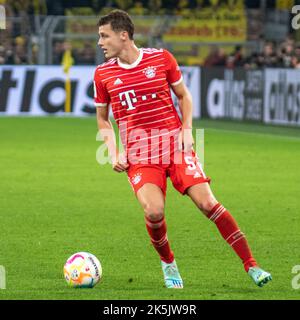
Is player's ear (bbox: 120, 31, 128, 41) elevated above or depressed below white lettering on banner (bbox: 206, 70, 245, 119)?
above

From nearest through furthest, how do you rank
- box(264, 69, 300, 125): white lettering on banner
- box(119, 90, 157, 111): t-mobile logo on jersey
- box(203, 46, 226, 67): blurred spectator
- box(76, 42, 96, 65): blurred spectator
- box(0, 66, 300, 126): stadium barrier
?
box(119, 90, 157, 111): t-mobile logo on jersey, box(264, 69, 300, 125): white lettering on banner, box(0, 66, 300, 126): stadium barrier, box(203, 46, 226, 67): blurred spectator, box(76, 42, 96, 65): blurred spectator

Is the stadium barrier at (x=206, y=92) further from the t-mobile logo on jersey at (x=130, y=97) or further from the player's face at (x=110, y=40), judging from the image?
the player's face at (x=110, y=40)

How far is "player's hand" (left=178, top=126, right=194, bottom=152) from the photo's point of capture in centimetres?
869

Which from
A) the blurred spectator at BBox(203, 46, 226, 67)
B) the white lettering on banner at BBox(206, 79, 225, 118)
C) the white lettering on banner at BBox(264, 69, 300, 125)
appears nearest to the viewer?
the white lettering on banner at BBox(264, 69, 300, 125)

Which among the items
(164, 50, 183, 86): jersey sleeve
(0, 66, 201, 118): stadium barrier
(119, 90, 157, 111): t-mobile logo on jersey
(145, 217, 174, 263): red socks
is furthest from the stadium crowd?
(145, 217, 174, 263): red socks

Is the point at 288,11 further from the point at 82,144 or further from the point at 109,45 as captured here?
the point at 109,45

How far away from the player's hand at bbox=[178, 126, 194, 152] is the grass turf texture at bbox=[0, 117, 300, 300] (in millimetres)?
1058

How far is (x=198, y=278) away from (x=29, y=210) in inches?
187

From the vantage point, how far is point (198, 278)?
9070mm

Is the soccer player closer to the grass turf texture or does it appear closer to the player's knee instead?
the player's knee

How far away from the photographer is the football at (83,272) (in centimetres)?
859

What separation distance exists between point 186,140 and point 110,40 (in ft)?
3.14

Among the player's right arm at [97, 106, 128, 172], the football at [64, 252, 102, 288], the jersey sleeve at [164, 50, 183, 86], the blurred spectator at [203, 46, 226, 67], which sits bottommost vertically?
the blurred spectator at [203, 46, 226, 67]

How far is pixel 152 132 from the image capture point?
8.84 meters
